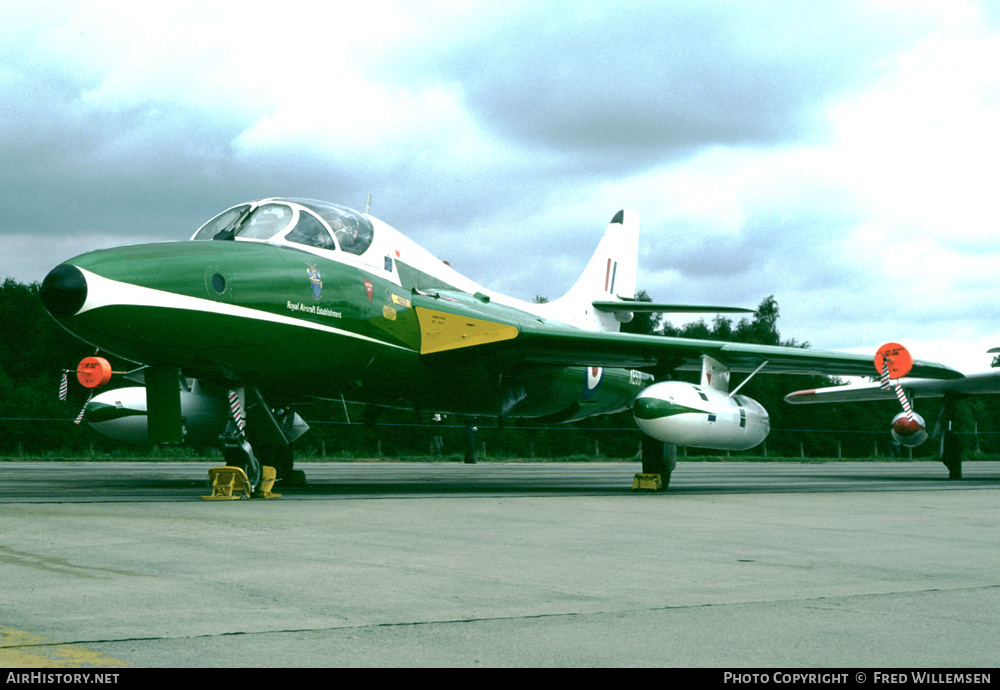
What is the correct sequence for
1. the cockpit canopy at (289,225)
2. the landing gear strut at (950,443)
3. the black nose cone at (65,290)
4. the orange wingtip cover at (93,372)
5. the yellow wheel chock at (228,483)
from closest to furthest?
the black nose cone at (65,290), the yellow wheel chock at (228,483), the cockpit canopy at (289,225), the orange wingtip cover at (93,372), the landing gear strut at (950,443)

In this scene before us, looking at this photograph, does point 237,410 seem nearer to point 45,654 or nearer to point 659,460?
point 659,460

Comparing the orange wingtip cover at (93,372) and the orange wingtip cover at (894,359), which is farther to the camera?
the orange wingtip cover at (93,372)

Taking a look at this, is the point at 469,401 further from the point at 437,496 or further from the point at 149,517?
the point at 149,517

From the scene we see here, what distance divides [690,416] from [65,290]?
8.21 meters

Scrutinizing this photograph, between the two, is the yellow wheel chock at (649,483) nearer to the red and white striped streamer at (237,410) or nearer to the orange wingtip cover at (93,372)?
the red and white striped streamer at (237,410)

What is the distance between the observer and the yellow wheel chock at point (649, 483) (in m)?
15.5

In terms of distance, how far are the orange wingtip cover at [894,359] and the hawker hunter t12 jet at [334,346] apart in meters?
0.96

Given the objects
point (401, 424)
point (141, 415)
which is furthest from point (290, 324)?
point (401, 424)

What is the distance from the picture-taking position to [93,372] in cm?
1734

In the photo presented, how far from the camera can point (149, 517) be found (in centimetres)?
885

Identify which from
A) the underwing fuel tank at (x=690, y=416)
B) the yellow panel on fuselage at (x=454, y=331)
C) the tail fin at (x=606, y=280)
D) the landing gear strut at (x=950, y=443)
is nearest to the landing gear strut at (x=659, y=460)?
the underwing fuel tank at (x=690, y=416)

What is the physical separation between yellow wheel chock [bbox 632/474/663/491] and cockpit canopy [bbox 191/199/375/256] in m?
5.67

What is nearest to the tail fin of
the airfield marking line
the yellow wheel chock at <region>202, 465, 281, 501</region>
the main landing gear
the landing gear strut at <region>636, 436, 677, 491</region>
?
the landing gear strut at <region>636, 436, 677, 491</region>
